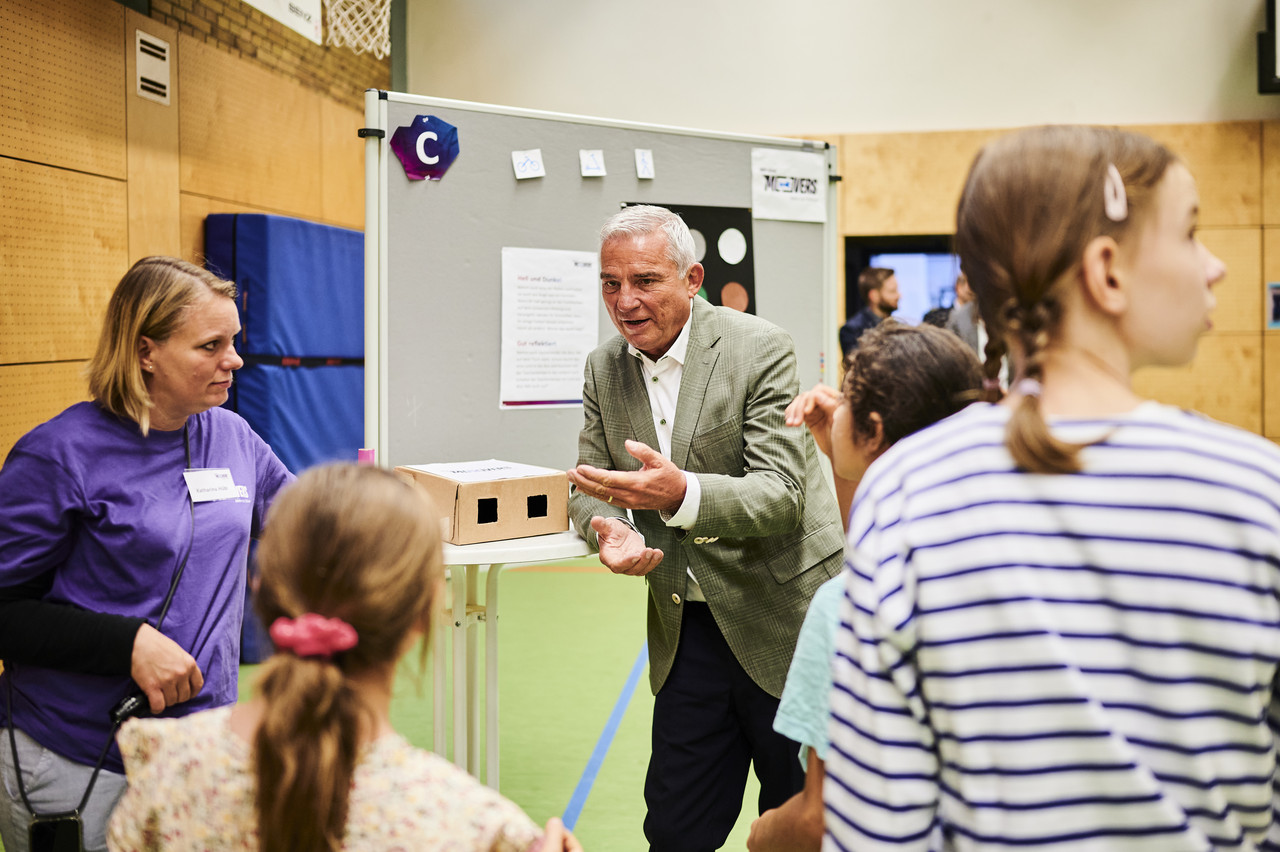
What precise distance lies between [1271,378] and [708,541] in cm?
717

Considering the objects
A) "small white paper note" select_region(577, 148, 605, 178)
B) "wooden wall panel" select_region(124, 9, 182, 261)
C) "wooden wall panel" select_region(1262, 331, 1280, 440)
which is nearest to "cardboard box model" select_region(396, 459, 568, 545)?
"small white paper note" select_region(577, 148, 605, 178)

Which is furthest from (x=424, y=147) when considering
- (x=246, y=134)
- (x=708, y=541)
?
(x=246, y=134)

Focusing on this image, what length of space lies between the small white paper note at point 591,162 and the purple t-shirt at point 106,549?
1.54m

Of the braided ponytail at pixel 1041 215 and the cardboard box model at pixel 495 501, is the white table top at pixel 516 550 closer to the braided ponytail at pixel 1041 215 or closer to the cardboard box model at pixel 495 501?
the cardboard box model at pixel 495 501

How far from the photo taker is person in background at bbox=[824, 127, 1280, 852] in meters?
0.77

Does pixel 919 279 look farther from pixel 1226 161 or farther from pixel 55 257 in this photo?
pixel 55 257

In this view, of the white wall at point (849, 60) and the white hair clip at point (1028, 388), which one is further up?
the white wall at point (849, 60)

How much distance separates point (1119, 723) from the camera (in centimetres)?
79

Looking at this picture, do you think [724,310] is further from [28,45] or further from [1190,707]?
[28,45]

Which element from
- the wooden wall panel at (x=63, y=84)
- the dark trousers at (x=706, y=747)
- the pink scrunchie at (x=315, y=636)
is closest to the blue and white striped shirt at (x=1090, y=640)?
the pink scrunchie at (x=315, y=636)

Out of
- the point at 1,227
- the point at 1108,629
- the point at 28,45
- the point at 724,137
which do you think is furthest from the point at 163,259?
the point at 28,45

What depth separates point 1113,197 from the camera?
805 millimetres

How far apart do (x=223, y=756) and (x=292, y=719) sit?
0.35 ft

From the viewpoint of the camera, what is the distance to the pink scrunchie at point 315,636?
0.92 meters
